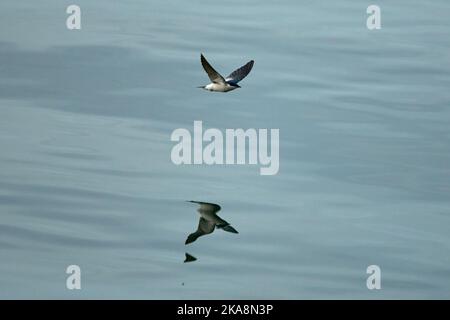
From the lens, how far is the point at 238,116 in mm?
23844

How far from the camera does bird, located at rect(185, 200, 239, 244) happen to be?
19.7 meters

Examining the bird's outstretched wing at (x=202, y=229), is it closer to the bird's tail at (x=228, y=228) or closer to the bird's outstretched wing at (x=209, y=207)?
the bird's tail at (x=228, y=228)

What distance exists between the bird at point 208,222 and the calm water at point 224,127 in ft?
0.39

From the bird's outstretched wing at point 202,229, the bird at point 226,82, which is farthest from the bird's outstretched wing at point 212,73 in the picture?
the bird's outstretched wing at point 202,229

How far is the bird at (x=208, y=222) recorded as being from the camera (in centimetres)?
1970

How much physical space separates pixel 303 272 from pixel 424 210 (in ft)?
8.83

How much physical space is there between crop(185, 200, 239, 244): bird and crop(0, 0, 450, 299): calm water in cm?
12

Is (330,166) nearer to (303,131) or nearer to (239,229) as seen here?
(303,131)

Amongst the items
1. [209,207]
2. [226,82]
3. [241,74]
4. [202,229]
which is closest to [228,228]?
[202,229]

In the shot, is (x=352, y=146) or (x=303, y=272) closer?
(x=303, y=272)

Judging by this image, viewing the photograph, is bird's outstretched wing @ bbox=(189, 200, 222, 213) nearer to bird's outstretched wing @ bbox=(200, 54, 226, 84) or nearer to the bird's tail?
the bird's tail

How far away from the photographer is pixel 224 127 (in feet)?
76.3
